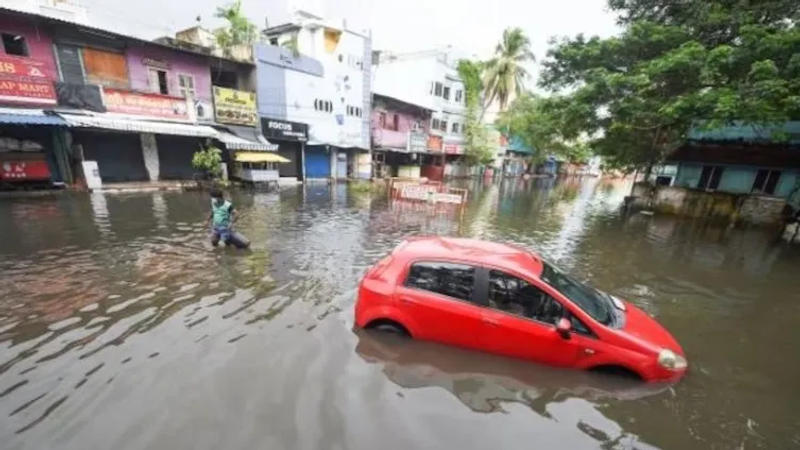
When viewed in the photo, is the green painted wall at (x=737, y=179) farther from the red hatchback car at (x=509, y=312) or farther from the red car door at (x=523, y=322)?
the red car door at (x=523, y=322)

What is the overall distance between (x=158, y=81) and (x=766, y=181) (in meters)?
34.7

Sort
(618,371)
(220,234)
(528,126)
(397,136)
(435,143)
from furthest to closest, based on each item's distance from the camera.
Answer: (528,126) → (435,143) → (397,136) → (220,234) → (618,371)

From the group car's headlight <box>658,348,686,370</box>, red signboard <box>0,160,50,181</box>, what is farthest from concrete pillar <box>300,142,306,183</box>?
car's headlight <box>658,348,686,370</box>

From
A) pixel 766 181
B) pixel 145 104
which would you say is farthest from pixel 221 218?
pixel 766 181

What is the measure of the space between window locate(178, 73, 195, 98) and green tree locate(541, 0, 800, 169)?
20.0 m

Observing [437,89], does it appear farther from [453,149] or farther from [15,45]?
[15,45]

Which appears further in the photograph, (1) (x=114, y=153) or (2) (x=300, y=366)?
(1) (x=114, y=153)

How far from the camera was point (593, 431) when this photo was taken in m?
3.99

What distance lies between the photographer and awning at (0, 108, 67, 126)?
14.1 metres

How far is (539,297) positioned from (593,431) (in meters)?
1.55

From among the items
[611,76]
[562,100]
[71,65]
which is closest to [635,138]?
[562,100]

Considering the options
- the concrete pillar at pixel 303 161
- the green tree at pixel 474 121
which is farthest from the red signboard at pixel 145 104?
the green tree at pixel 474 121

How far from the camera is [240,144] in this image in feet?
69.2

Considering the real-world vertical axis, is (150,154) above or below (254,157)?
below
